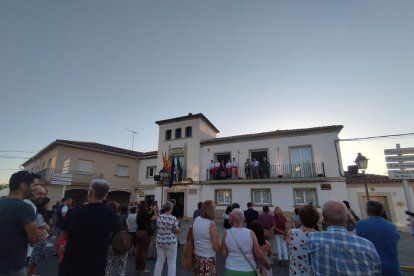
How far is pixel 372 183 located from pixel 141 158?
22076 millimetres

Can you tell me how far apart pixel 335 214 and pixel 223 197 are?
55.6ft

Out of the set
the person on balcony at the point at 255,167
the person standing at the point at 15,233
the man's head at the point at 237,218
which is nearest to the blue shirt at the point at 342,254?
the man's head at the point at 237,218

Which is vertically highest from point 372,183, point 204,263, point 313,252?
point 372,183

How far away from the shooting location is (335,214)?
2305 millimetres

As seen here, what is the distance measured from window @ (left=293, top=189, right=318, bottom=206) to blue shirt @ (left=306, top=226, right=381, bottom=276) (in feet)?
50.3

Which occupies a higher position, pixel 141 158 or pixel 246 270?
pixel 141 158

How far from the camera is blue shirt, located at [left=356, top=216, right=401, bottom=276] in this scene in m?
2.98

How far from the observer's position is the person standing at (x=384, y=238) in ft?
9.77

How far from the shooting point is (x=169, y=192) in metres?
20.8

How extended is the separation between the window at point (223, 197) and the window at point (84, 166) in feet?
44.5

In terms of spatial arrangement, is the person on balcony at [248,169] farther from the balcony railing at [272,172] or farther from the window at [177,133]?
the window at [177,133]

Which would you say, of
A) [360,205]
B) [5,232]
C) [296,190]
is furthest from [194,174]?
[5,232]

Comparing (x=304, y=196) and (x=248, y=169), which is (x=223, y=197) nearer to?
(x=248, y=169)

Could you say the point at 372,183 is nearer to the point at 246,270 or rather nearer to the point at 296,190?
the point at 296,190
